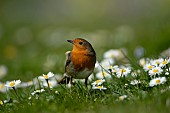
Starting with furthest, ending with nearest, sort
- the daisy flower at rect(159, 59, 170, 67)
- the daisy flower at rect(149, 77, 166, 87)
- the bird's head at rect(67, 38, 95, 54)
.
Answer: the bird's head at rect(67, 38, 95, 54) → the daisy flower at rect(159, 59, 170, 67) → the daisy flower at rect(149, 77, 166, 87)

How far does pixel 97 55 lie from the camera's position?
9508 millimetres

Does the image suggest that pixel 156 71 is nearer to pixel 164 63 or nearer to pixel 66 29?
pixel 164 63

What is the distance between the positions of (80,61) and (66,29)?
27.5ft

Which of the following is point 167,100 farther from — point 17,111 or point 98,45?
point 98,45

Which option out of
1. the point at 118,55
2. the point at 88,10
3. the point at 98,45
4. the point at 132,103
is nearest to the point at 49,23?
the point at 88,10

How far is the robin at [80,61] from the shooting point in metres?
5.58

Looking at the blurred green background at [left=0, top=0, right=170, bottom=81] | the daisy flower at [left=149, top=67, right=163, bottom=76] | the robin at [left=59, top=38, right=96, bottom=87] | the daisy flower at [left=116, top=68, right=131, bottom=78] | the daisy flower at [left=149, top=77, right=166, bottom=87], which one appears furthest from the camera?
the blurred green background at [left=0, top=0, right=170, bottom=81]

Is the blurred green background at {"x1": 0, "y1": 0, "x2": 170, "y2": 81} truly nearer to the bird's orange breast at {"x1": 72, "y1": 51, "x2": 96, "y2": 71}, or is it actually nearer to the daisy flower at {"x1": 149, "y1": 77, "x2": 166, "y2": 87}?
the bird's orange breast at {"x1": 72, "y1": 51, "x2": 96, "y2": 71}

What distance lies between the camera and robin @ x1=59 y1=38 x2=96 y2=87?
5.58 m

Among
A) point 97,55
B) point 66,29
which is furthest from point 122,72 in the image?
point 66,29

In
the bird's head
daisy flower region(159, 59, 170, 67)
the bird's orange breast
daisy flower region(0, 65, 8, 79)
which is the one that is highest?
the bird's head

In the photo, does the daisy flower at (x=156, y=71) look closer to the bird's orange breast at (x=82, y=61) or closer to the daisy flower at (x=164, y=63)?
the daisy flower at (x=164, y=63)

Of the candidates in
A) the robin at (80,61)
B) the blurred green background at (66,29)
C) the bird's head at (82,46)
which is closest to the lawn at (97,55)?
the blurred green background at (66,29)

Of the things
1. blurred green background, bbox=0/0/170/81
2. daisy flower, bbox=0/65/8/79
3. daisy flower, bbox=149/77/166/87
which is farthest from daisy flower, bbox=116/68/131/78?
daisy flower, bbox=0/65/8/79
